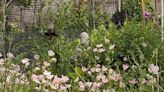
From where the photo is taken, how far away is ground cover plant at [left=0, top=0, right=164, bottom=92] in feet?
9.00

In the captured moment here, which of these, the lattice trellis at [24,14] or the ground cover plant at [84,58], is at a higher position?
the lattice trellis at [24,14]

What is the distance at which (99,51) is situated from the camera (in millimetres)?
3584

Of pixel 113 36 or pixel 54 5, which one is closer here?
pixel 113 36

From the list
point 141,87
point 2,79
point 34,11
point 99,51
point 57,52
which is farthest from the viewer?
point 34,11

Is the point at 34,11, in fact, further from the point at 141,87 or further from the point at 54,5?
the point at 141,87

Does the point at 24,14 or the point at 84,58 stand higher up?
the point at 24,14

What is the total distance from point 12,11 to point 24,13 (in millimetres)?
219

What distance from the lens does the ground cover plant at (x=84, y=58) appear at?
9.00 ft

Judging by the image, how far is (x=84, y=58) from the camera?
3.75 m

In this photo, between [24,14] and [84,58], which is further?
[24,14]

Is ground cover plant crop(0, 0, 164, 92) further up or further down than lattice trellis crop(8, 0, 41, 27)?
further down

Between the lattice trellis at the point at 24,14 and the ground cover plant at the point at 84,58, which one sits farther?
the lattice trellis at the point at 24,14

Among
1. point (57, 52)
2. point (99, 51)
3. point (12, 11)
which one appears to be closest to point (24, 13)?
point (12, 11)

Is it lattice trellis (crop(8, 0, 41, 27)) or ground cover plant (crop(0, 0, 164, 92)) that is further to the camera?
lattice trellis (crop(8, 0, 41, 27))
